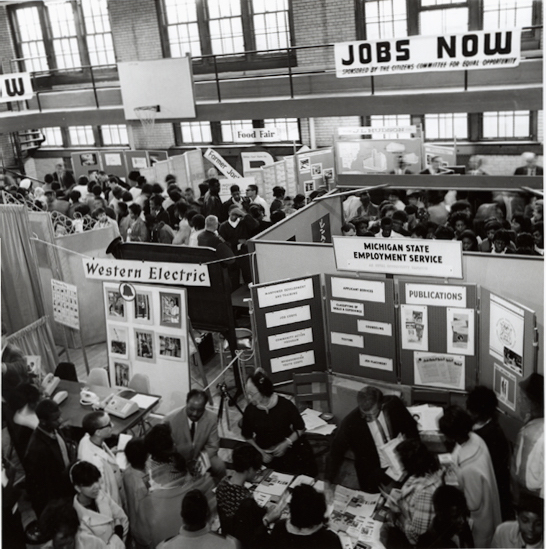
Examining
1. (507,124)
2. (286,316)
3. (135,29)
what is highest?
(135,29)

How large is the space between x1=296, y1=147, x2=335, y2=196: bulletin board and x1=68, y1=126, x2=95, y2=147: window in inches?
341

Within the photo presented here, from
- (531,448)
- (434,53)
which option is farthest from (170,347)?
(434,53)

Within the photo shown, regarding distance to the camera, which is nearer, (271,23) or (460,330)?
(460,330)

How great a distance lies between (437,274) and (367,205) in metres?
4.67

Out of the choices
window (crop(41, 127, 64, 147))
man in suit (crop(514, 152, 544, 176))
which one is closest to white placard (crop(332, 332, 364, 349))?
man in suit (crop(514, 152, 544, 176))

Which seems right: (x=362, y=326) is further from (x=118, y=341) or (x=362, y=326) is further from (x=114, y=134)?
(x=114, y=134)

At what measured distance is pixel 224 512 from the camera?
381 cm

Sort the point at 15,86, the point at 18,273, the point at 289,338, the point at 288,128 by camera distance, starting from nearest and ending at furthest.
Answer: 1. the point at 289,338
2. the point at 18,273
3. the point at 15,86
4. the point at 288,128

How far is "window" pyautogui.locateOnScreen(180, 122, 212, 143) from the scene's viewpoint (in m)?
16.1

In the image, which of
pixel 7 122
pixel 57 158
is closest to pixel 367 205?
pixel 7 122

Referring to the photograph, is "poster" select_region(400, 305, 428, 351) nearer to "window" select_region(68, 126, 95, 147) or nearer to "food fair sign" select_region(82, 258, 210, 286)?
"food fair sign" select_region(82, 258, 210, 286)

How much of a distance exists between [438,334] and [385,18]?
31.9ft

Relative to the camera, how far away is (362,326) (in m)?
5.66

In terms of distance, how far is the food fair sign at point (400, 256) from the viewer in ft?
16.5
